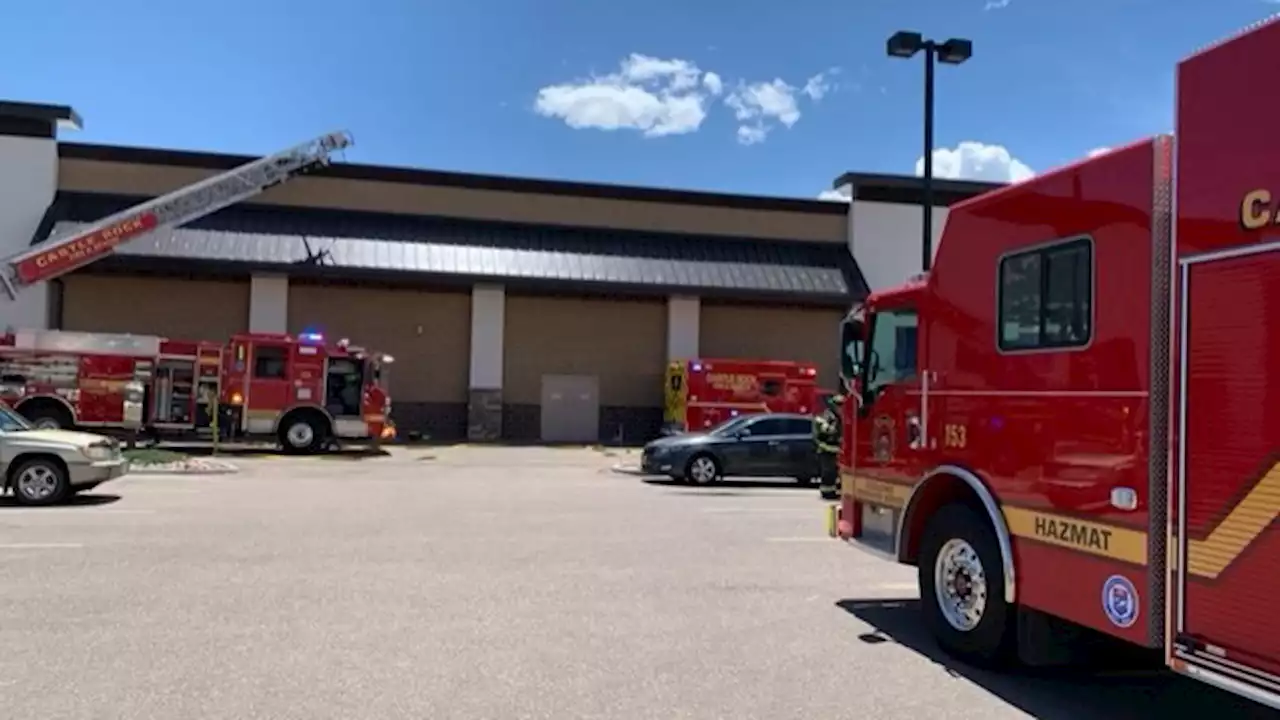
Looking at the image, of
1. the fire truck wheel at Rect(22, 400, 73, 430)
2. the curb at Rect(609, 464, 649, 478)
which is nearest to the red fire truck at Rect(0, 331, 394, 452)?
the fire truck wheel at Rect(22, 400, 73, 430)

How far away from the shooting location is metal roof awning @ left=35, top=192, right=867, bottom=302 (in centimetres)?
3167

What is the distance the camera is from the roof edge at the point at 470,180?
32.3 metres

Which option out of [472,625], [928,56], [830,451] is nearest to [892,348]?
[472,625]

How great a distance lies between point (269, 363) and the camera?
25.6 m

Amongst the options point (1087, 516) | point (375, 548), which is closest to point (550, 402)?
point (375, 548)

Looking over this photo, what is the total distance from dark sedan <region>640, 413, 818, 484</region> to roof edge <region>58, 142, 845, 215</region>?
672 inches

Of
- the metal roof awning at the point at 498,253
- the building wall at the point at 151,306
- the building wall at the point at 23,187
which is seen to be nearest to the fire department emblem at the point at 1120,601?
the metal roof awning at the point at 498,253

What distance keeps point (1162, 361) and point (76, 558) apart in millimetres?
9390

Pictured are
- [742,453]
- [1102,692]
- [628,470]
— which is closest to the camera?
[1102,692]

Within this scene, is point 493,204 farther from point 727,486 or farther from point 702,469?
point 727,486

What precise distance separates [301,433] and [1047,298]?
23005mm

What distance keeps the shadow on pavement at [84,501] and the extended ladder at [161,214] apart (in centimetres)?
1392

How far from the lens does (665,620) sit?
7.63m

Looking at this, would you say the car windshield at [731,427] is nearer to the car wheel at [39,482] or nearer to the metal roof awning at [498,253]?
the car wheel at [39,482]
